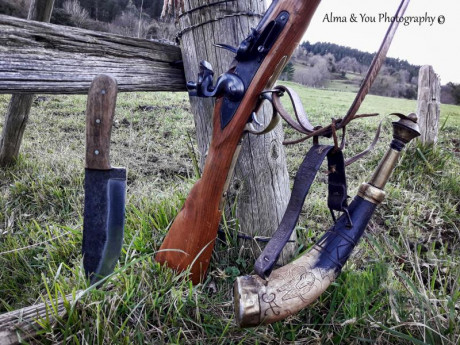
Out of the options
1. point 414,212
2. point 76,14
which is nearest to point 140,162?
point 414,212

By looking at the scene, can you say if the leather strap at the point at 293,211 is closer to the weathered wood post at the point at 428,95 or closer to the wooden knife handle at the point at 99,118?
the wooden knife handle at the point at 99,118

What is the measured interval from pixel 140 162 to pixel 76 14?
15411 mm

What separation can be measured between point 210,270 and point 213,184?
0.53 meters

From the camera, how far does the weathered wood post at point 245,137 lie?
1813mm

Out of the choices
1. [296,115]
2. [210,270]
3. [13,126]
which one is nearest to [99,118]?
[296,115]

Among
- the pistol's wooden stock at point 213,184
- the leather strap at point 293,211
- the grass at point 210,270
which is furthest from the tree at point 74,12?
the leather strap at point 293,211

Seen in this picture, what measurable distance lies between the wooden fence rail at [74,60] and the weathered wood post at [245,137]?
0.63 ft

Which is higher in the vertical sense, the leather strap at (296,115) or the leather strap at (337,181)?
the leather strap at (296,115)

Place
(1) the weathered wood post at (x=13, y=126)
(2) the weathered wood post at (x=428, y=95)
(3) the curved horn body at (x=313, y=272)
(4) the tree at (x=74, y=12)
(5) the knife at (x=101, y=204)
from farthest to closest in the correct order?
(4) the tree at (x=74, y=12), (2) the weathered wood post at (x=428, y=95), (1) the weathered wood post at (x=13, y=126), (5) the knife at (x=101, y=204), (3) the curved horn body at (x=313, y=272)

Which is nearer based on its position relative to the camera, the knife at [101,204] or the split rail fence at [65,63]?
the split rail fence at [65,63]

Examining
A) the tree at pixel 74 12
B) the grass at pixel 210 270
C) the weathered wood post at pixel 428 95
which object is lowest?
the grass at pixel 210 270

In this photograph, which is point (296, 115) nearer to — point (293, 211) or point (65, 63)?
point (293, 211)

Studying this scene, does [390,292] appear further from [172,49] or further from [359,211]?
[172,49]

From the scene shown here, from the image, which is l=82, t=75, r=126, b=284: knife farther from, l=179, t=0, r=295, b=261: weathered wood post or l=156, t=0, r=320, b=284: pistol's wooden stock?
l=179, t=0, r=295, b=261: weathered wood post
